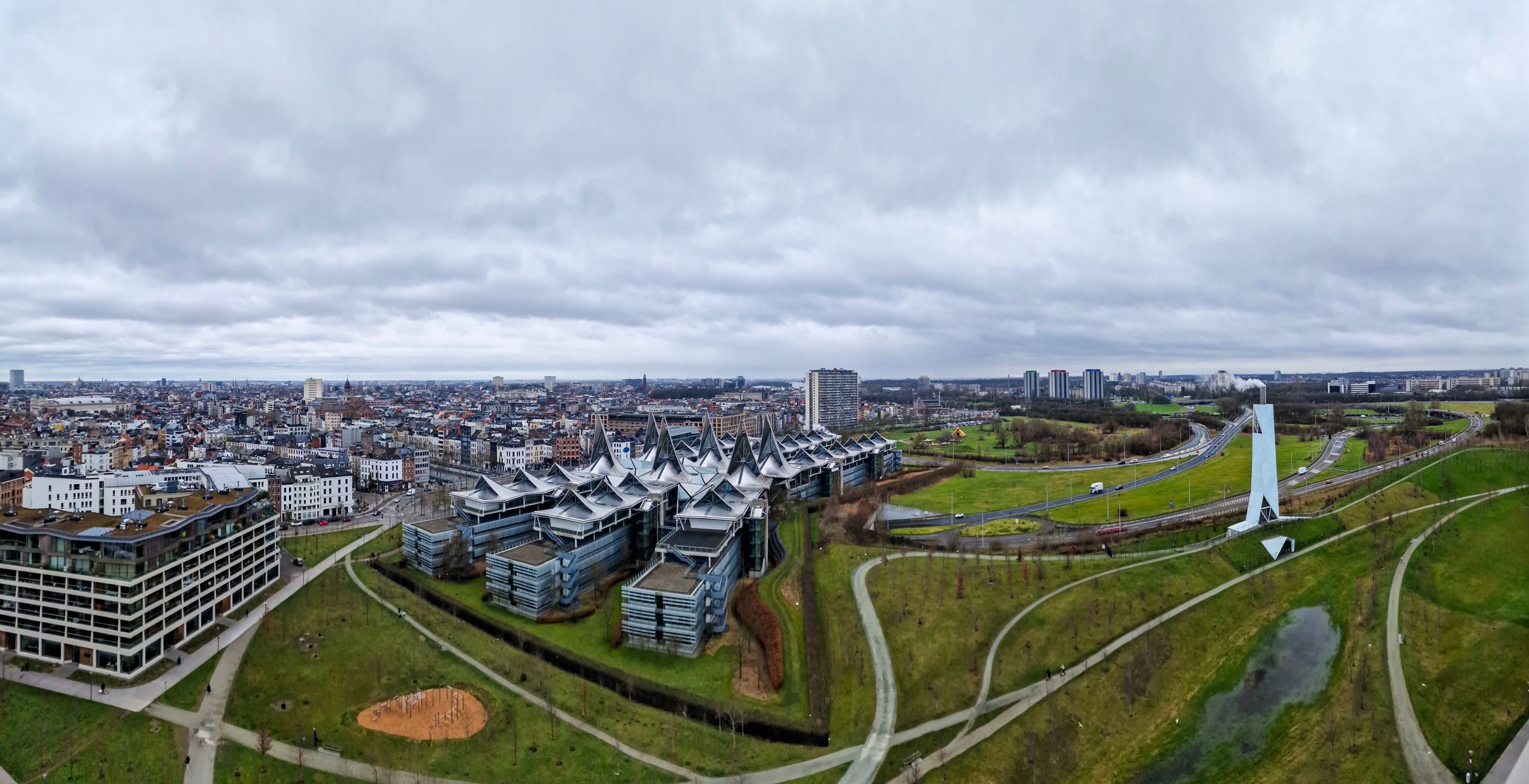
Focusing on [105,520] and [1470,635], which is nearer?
[1470,635]

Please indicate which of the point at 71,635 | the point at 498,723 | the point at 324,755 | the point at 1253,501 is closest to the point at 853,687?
the point at 498,723

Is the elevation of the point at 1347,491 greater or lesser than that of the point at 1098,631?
greater

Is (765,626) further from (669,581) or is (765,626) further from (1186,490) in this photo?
(1186,490)

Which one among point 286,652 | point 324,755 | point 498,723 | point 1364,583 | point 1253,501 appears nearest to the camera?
point 324,755

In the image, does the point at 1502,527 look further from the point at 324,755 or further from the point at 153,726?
the point at 153,726

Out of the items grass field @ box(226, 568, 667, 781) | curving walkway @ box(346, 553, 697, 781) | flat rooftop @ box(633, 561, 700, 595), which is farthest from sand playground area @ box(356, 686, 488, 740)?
flat rooftop @ box(633, 561, 700, 595)

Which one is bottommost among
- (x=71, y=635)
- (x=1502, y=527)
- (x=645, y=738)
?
(x=645, y=738)

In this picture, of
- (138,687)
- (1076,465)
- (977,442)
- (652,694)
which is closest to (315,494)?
(138,687)
